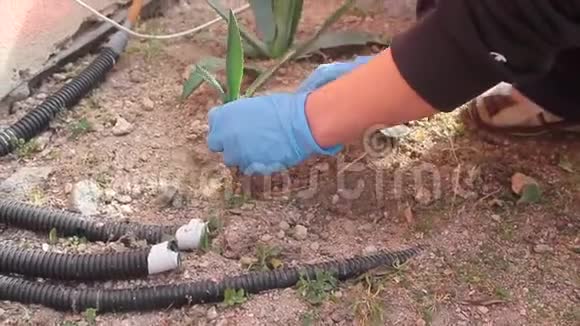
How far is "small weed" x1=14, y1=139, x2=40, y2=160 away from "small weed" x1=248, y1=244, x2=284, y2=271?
0.41 metres

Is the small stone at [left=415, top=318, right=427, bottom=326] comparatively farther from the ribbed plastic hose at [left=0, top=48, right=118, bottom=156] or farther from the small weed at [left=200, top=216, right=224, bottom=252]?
the ribbed plastic hose at [left=0, top=48, right=118, bottom=156]

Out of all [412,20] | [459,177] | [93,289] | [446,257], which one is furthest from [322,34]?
[93,289]

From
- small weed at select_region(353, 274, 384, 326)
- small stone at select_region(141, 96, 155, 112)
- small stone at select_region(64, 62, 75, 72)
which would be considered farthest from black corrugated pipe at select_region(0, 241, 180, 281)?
small stone at select_region(64, 62, 75, 72)

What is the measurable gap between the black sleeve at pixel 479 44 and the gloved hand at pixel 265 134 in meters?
0.17

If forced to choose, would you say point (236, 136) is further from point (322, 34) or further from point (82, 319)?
point (322, 34)

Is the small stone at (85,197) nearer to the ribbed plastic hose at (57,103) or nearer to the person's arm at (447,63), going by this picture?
the ribbed plastic hose at (57,103)

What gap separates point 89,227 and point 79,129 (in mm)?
238

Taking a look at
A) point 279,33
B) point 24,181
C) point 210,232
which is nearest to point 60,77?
point 24,181

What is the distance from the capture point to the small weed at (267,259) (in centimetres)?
110

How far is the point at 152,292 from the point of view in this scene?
105 centimetres

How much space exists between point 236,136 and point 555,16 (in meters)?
0.43

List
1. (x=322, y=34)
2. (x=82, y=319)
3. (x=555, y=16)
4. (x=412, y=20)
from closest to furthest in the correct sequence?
(x=555, y=16) < (x=82, y=319) < (x=322, y=34) < (x=412, y=20)

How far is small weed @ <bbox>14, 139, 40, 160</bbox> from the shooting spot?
130 cm

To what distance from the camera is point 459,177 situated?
1252mm
